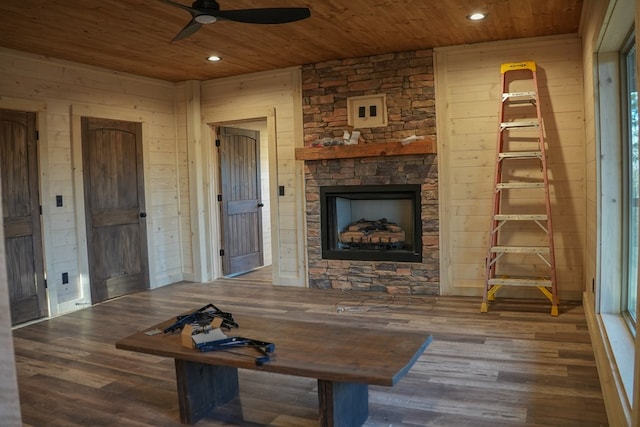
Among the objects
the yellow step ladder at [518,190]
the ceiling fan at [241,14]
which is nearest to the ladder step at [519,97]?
the yellow step ladder at [518,190]

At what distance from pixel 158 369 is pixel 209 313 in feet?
2.51

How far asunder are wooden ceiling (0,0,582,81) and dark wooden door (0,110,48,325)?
77 centimetres

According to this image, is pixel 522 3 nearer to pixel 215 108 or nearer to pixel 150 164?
pixel 215 108

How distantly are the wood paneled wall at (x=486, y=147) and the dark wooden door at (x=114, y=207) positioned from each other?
11.3 ft

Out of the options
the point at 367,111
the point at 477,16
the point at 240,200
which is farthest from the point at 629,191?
the point at 240,200

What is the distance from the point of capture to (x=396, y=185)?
213 inches

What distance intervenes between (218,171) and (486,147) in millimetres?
3316

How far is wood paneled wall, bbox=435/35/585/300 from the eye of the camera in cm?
477

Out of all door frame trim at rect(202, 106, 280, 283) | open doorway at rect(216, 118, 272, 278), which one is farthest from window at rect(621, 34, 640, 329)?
open doorway at rect(216, 118, 272, 278)

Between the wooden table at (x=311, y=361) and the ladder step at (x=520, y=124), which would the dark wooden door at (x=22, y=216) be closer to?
the wooden table at (x=311, y=361)

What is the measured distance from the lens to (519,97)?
16.0ft

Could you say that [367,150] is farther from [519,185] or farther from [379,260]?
[519,185]

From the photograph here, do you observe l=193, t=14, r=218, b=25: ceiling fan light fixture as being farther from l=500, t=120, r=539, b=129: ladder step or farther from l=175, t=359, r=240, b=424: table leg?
l=500, t=120, r=539, b=129: ladder step

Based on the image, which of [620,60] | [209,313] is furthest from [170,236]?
[620,60]
